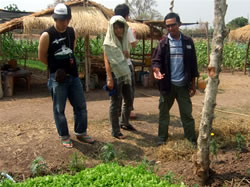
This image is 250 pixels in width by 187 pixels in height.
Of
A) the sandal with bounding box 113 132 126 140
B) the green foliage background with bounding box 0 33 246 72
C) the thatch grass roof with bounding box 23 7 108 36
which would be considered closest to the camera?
the sandal with bounding box 113 132 126 140

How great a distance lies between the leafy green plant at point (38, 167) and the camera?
3449 mm

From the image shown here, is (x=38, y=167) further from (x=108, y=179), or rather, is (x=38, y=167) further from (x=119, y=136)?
(x=119, y=136)

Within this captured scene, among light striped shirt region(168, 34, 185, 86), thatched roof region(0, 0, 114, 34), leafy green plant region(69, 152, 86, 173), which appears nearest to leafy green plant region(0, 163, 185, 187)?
leafy green plant region(69, 152, 86, 173)

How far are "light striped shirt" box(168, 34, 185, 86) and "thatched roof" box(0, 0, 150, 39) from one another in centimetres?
466

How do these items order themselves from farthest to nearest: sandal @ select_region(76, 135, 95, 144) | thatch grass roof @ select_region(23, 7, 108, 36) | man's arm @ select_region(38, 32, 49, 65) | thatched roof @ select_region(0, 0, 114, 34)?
thatched roof @ select_region(0, 0, 114, 34)
thatch grass roof @ select_region(23, 7, 108, 36)
sandal @ select_region(76, 135, 95, 144)
man's arm @ select_region(38, 32, 49, 65)

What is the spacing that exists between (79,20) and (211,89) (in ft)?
20.1

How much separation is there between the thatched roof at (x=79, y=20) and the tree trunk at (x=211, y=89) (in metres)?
5.79

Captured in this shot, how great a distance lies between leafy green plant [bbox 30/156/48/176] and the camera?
345cm

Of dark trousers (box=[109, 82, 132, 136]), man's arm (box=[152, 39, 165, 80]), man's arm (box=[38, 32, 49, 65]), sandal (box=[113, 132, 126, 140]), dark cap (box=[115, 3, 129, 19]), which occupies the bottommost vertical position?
sandal (box=[113, 132, 126, 140])

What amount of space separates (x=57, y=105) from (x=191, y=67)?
1.99 metres

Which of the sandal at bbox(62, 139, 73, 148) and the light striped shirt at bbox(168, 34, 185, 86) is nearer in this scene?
the light striped shirt at bbox(168, 34, 185, 86)

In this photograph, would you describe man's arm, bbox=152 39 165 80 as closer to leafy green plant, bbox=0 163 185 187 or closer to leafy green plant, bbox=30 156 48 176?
leafy green plant, bbox=0 163 185 187

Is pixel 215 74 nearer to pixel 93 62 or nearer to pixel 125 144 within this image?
pixel 125 144

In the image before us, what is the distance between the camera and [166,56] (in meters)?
4.17
